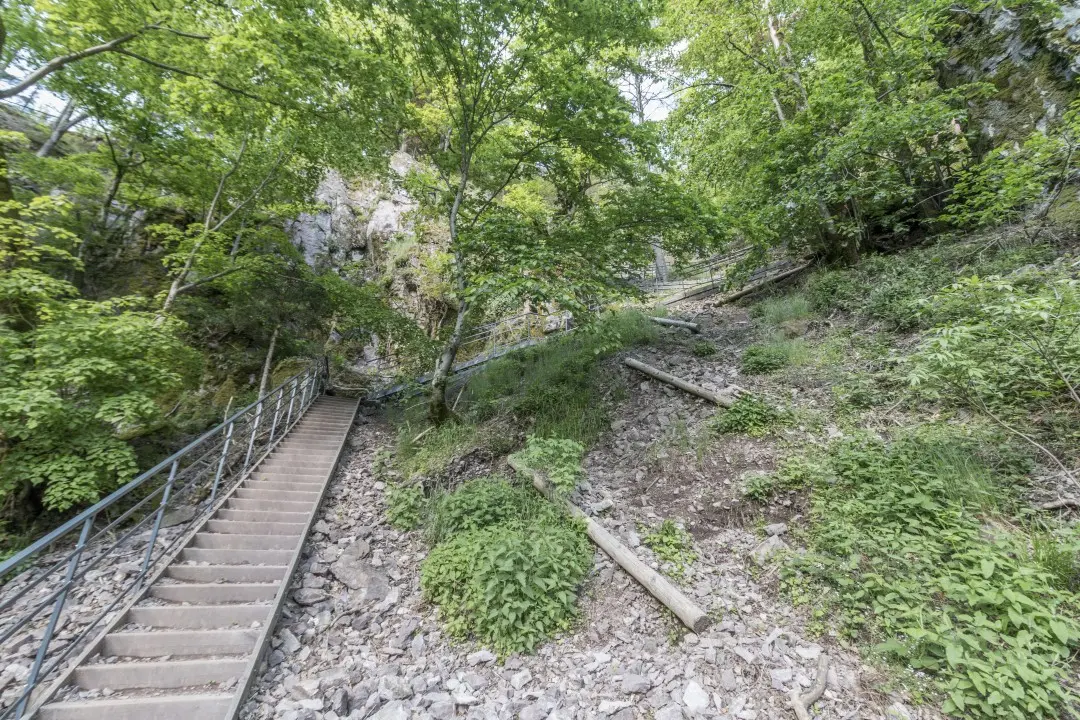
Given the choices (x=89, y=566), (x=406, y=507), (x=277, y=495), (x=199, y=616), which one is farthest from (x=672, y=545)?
(x=277, y=495)

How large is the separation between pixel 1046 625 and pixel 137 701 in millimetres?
6769

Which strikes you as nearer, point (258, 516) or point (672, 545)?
point (672, 545)

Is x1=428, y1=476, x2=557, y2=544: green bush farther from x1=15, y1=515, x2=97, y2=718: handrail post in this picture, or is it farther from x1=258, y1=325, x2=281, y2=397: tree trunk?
x1=258, y1=325, x2=281, y2=397: tree trunk

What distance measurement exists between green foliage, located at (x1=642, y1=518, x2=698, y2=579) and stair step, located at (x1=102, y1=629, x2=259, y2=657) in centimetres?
426

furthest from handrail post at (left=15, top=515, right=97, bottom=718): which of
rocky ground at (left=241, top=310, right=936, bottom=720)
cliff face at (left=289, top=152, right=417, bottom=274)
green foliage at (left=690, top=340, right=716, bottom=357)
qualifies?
cliff face at (left=289, top=152, right=417, bottom=274)

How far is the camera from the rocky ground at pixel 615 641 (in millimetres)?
2941

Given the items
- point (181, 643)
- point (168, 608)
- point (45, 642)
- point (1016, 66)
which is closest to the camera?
point (45, 642)

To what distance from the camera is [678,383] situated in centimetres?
705

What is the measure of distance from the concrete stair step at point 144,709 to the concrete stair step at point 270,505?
2.90 metres

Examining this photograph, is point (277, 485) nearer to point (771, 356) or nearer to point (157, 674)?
point (157, 674)

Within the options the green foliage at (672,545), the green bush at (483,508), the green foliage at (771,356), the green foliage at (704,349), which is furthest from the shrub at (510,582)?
the green foliage at (704,349)

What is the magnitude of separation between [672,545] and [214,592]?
5326 mm

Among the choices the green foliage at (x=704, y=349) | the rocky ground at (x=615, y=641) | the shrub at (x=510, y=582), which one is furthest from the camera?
the green foliage at (x=704, y=349)

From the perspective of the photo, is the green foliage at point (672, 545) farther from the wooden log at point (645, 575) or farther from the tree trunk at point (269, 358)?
the tree trunk at point (269, 358)
